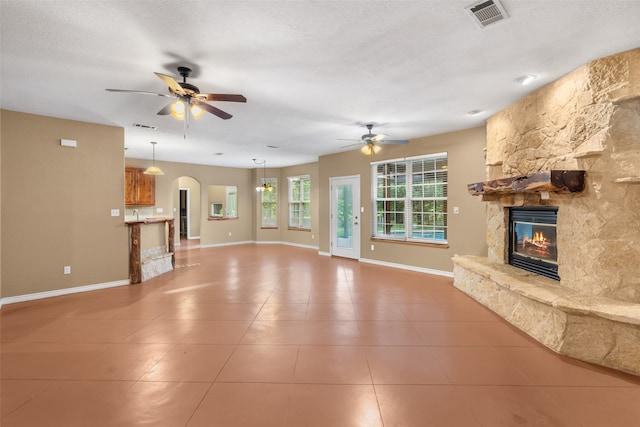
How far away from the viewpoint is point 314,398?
200 centimetres

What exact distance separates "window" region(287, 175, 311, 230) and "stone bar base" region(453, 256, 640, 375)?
6.84 metres

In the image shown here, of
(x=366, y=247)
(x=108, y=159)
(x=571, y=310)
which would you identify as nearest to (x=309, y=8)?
(x=571, y=310)

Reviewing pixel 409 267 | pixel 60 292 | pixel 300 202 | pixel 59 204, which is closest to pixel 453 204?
pixel 409 267

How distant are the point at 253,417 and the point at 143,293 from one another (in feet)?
11.7

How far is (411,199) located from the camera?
618 centimetres

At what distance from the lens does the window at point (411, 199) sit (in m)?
5.77

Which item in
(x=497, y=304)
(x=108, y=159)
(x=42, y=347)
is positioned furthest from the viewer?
(x=108, y=159)

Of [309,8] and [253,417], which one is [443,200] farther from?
[253,417]

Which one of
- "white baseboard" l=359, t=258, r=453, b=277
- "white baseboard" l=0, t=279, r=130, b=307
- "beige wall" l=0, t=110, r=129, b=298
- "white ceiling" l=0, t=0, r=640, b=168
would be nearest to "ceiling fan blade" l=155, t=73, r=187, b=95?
"white ceiling" l=0, t=0, r=640, b=168

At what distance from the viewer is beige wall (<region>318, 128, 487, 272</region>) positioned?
201 inches

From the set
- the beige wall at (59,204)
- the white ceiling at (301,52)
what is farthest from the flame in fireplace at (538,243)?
the beige wall at (59,204)

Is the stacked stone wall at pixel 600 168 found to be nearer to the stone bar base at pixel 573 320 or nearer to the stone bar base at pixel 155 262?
the stone bar base at pixel 573 320

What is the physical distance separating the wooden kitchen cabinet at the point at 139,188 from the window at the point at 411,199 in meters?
6.48

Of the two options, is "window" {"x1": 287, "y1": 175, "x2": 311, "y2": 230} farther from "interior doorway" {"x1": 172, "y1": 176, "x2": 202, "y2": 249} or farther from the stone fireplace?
the stone fireplace
